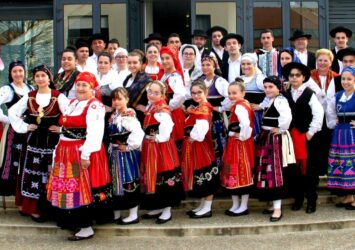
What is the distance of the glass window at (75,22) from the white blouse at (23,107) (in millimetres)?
5746

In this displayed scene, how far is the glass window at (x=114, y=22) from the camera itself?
11.7 metres

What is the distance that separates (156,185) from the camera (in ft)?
20.2

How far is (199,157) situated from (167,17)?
8337 millimetres

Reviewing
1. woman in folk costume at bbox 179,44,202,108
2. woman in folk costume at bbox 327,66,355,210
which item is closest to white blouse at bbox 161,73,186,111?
woman in folk costume at bbox 179,44,202,108

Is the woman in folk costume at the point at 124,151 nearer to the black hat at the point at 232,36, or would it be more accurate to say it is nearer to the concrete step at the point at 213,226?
the concrete step at the point at 213,226

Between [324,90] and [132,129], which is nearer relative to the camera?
[132,129]

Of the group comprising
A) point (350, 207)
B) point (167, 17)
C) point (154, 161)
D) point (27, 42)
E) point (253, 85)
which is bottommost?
point (350, 207)

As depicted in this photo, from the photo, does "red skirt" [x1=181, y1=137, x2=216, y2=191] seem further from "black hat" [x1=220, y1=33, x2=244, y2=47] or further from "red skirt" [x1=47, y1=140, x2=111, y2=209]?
"black hat" [x1=220, y1=33, x2=244, y2=47]

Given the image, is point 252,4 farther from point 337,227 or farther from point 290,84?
point 337,227

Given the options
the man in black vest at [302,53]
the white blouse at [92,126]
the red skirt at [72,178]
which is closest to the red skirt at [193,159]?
the red skirt at [72,178]

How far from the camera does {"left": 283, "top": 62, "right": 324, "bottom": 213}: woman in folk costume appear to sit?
6418 millimetres

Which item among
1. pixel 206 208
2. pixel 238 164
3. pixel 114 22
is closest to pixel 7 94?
pixel 206 208

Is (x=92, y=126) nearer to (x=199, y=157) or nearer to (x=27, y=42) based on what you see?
(x=199, y=157)

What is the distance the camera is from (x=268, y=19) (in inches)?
444
